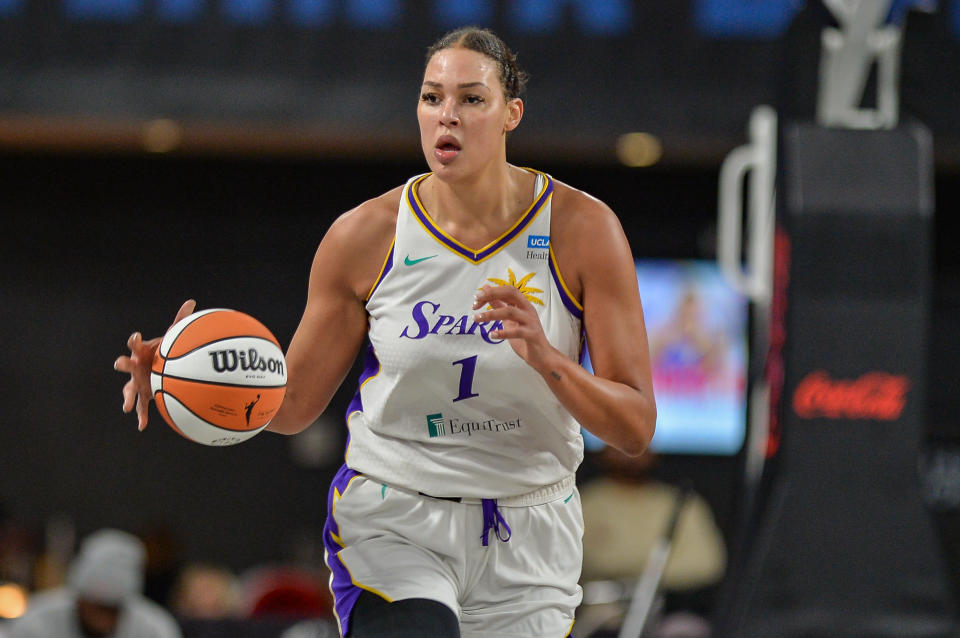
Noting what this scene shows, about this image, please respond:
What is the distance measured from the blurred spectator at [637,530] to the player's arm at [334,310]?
4349 mm

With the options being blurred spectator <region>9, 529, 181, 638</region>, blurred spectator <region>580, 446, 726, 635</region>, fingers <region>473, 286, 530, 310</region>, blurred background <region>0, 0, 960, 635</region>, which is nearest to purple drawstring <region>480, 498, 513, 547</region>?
fingers <region>473, 286, 530, 310</region>

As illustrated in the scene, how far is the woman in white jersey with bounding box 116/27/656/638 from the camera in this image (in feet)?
9.13

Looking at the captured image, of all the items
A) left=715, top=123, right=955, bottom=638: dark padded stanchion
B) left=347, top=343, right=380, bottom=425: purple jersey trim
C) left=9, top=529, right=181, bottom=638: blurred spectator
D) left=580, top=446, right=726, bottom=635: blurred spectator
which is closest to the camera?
left=347, top=343, right=380, bottom=425: purple jersey trim

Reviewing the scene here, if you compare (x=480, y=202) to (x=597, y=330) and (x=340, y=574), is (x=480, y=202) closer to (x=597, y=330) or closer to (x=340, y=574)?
(x=597, y=330)

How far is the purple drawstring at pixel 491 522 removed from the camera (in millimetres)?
2799

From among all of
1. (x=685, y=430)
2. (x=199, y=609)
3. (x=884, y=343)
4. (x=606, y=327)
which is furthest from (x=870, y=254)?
(x=685, y=430)

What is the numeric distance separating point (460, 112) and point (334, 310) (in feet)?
1.83

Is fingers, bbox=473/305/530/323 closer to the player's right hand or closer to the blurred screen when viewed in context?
the player's right hand

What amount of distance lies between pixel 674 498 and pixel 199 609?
288cm

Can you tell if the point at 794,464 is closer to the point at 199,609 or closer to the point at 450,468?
the point at 450,468

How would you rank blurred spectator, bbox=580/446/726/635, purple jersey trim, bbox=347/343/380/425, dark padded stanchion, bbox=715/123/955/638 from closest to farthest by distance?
purple jersey trim, bbox=347/343/380/425 < dark padded stanchion, bbox=715/123/955/638 < blurred spectator, bbox=580/446/726/635

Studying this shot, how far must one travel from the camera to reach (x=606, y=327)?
9.16 ft

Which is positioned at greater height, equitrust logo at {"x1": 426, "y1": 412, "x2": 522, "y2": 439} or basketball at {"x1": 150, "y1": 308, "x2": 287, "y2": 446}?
basketball at {"x1": 150, "y1": 308, "x2": 287, "y2": 446}


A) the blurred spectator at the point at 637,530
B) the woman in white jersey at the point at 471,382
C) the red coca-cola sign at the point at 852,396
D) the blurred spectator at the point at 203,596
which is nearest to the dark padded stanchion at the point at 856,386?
the red coca-cola sign at the point at 852,396
